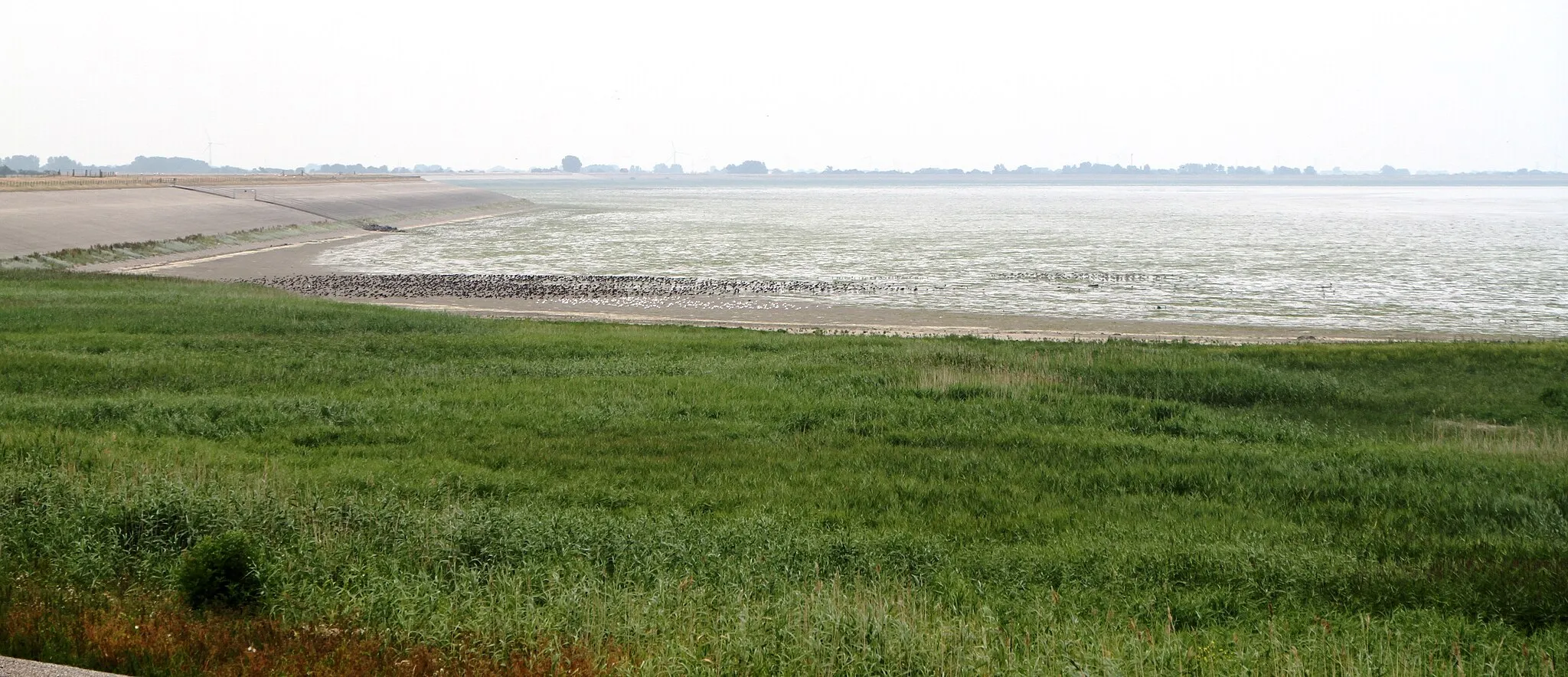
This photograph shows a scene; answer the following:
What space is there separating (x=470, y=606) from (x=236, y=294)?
34.4m

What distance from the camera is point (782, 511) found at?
47.8 feet

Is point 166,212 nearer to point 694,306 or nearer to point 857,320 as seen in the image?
point 694,306

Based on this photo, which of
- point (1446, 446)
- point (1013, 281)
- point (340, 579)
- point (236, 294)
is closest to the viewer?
point (340, 579)

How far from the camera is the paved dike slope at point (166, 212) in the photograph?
2640 inches

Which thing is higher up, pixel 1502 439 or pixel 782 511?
pixel 782 511

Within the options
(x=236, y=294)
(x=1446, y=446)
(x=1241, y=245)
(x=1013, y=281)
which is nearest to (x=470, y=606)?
(x=1446, y=446)

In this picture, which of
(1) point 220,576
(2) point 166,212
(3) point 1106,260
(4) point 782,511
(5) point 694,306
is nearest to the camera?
(1) point 220,576

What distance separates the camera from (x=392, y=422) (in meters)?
19.5

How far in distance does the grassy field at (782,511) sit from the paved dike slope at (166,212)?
4661 cm

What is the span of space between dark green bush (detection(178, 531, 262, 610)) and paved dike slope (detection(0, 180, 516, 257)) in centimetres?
5902

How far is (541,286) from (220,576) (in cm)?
4757

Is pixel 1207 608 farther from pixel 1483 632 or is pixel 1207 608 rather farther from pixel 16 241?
pixel 16 241

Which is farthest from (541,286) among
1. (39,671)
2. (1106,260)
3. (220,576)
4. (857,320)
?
(39,671)

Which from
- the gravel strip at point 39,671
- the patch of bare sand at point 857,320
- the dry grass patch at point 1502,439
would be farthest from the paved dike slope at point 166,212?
the dry grass patch at point 1502,439
